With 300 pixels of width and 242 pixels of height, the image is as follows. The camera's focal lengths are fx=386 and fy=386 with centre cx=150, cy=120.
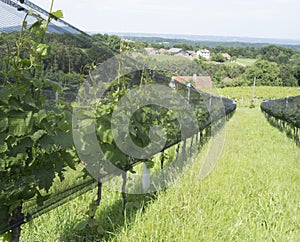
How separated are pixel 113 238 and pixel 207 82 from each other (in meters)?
5.09

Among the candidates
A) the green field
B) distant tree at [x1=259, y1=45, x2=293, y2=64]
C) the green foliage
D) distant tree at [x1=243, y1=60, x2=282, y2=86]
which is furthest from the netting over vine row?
distant tree at [x1=259, y1=45, x2=293, y2=64]

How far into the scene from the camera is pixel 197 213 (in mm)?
3188

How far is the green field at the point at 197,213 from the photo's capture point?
279cm

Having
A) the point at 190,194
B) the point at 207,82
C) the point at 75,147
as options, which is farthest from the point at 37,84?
the point at 207,82

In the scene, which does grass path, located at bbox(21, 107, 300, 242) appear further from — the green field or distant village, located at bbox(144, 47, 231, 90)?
distant village, located at bbox(144, 47, 231, 90)

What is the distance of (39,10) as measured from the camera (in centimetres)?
205

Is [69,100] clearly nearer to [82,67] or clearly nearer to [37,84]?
[82,67]

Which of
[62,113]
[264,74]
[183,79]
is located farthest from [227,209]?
[264,74]

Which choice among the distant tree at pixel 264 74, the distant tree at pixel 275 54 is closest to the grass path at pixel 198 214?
the distant tree at pixel 264 74

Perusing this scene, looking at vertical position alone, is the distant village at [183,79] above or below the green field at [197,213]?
above

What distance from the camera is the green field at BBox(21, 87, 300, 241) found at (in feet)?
9.16

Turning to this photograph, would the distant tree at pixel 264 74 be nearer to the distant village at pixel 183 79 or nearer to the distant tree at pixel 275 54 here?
the distant tree at pixel 275 54

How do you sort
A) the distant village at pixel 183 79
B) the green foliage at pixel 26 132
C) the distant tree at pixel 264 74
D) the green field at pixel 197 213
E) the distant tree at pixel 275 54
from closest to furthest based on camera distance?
1. the green foliage at pixel 26 132
2. the green field at pixel 197 213
3. the distant village at pixel 183 79
4. the distant tree at pixel 264 74
5. the distant tree at pixel 275 54

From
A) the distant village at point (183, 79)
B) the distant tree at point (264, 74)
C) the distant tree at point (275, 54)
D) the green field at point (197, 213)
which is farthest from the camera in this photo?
the distant tree at point (275, 54)
